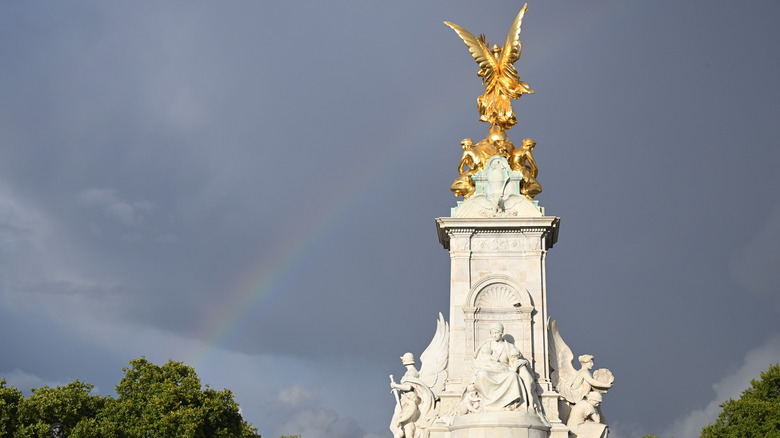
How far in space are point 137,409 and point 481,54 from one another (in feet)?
63.1

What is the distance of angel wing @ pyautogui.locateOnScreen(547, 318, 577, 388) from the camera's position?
3155 cm

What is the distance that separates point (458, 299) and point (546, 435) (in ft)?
16.9

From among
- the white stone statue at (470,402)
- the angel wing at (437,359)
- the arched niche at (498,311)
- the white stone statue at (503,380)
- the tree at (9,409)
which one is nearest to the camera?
the white stone statue at (503,380)

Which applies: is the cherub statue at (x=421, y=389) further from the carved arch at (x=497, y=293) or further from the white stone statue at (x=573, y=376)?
the white stone statue at (x=573, y=376)

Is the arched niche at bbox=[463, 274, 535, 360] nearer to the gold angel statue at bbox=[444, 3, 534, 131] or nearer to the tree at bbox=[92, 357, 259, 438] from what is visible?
the gold angel statue at bbox=[444, 3, 534, 131]

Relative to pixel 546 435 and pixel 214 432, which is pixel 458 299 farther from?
pixel 214 432

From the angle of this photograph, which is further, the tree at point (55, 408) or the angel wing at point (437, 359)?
the tree at point (55, 408)

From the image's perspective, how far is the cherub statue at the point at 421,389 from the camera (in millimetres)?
30656

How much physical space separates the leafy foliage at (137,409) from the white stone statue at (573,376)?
15186 mm

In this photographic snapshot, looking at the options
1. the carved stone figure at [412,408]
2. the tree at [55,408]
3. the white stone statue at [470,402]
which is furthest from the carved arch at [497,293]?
the tree at [55,408]

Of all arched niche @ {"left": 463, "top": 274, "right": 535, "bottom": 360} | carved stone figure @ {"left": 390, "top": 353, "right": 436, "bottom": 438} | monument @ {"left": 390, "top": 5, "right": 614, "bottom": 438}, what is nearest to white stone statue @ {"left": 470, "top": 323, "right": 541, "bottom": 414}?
monument @ {"left": 390, "top": 5, "right": 614, "bottom": 438}

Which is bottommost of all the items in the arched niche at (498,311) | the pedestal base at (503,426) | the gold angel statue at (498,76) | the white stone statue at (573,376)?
the pedestal base at (503,426)

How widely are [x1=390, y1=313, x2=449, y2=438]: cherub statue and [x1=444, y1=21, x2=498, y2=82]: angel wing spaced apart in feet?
28.2

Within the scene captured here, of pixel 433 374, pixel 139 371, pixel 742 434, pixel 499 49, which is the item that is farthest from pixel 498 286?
pixel 139 371
